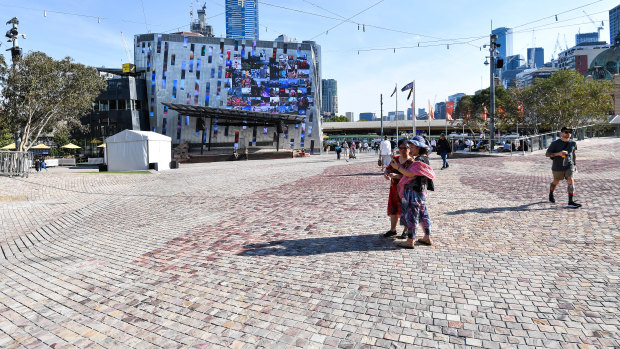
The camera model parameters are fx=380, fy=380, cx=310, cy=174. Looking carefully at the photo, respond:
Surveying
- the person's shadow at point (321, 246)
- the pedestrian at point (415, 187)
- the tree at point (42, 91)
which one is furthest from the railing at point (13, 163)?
the pedestrian at point (415, 187)

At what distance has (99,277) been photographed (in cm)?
471

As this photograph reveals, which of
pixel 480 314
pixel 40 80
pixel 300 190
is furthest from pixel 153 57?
pixel 480 314

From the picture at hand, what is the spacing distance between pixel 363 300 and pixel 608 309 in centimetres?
212

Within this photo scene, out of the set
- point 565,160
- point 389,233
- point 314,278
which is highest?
point 565,160

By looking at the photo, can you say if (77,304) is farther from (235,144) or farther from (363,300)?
(235,144)

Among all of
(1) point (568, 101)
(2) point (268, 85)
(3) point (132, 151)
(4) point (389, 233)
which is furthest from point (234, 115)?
(4) point (389, 233)

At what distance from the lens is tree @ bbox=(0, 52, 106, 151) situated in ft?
82.3

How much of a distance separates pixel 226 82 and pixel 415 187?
48058mm

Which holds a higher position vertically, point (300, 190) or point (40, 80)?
point (40, 80)

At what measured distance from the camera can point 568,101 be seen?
36.2 metres

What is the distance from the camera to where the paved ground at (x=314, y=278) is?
3.15m

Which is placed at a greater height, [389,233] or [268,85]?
[268,85]

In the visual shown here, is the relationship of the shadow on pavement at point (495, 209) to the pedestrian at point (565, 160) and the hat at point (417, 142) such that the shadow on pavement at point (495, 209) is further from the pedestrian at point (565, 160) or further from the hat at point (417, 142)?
the hat at point (417, 142)

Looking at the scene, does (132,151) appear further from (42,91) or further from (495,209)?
(495,209)
